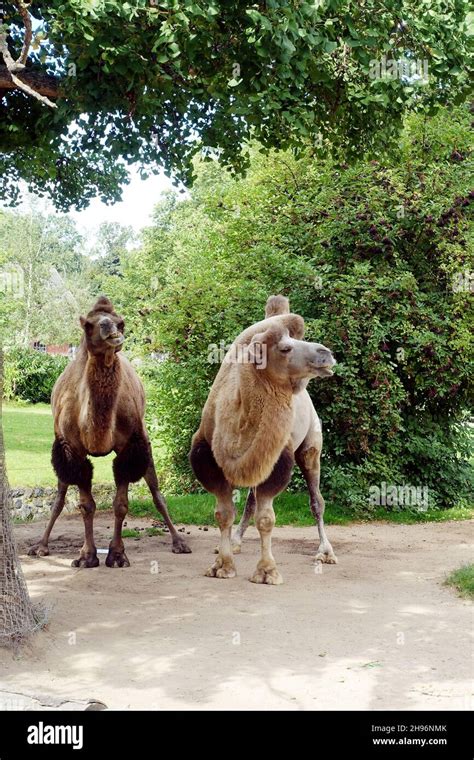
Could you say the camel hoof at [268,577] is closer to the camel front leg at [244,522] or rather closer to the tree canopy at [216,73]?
the camel front leg at [244,522]

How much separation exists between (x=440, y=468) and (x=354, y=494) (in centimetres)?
200

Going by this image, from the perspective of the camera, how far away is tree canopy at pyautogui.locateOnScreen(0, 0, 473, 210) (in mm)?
6719

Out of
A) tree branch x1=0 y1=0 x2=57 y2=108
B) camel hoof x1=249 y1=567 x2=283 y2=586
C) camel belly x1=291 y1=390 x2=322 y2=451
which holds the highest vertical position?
tree branch x1=0 y1=0 x2=57 y2=108

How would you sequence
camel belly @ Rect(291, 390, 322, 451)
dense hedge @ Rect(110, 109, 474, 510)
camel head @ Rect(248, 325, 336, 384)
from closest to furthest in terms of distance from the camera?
camel head @ Rect(248, 325, 336, 384)
camel belly @ Rect(291, 390, 322, 451)
dense hedge @ Rect(110, 109, 474, 510)

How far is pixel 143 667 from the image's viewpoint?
551 cm

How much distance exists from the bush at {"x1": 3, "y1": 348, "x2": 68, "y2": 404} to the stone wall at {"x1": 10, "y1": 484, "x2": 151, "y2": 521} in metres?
18.6

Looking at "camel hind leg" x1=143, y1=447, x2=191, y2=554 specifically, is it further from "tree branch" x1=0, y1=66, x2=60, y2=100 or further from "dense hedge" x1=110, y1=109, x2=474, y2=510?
"tree branch" x1=0, y1=66, x2=60, y2=100

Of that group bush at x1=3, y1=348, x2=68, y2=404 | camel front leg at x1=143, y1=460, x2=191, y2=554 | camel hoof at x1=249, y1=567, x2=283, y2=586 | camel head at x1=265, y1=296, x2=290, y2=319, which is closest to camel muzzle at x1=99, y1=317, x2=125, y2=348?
camel head at x1=265, y1=296, x2=290, y2=319

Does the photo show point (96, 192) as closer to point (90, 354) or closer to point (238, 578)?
point (90, 354)

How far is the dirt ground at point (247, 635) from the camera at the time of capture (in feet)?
16.6

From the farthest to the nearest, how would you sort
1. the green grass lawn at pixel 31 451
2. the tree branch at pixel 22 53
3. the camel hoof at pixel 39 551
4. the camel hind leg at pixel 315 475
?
the green grass lawn at pixel 31 451, the camel hind leg at pixel 315 475, the camel hoof at pixel 39 551, the tree branch at pixel 22 53

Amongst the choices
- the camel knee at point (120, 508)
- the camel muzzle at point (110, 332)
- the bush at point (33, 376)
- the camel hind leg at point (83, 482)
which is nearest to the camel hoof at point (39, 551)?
the camel hind leg at point (83, 482)

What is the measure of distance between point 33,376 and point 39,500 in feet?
66.5

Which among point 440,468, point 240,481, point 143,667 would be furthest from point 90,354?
point 440,468
